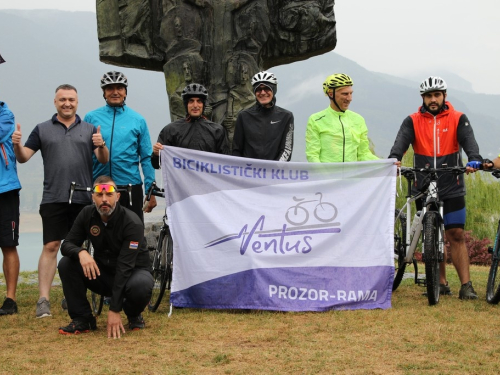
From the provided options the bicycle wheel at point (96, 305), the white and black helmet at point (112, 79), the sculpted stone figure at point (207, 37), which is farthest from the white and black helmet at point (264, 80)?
the bicycle wheel at point (96, 305)

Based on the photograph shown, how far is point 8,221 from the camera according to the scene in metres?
7.37

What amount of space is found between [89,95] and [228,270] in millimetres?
148546

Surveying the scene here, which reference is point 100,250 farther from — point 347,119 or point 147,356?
point 347,119

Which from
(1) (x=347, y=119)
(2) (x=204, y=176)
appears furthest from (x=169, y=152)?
(1) (x=347, y=119)

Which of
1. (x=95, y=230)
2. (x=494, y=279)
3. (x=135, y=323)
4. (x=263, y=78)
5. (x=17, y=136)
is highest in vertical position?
(x=263, y=78)

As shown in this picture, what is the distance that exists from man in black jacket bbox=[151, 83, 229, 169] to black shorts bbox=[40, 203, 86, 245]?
37.4 inches

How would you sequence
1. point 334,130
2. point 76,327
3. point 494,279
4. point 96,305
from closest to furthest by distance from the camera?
point 76,327 → point 494,279 → point 96,305 → point 334,130

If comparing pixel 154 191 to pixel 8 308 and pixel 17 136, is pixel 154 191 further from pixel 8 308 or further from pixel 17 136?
pixel 8 308

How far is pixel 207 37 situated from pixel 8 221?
375 cm

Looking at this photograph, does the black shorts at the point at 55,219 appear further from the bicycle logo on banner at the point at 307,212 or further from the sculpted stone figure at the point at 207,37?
the sculpted stone figure at the point at 207,37

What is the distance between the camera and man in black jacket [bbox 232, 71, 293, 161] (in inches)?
297

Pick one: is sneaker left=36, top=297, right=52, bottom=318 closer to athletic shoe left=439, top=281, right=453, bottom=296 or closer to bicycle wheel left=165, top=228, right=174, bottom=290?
bicycle wheel left=165, top=228, right=174, bottom=290

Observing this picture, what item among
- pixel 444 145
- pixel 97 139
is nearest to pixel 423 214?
pixel 444 145

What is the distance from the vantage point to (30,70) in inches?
6334
